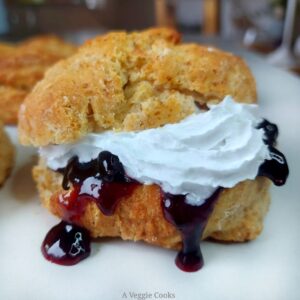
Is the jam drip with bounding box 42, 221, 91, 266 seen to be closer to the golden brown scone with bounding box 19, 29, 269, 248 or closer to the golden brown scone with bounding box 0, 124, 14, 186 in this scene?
the golden brown scone with bounding box 19, 29, 269, 248

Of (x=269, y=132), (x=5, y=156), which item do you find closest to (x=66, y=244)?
(x=5, y=156)

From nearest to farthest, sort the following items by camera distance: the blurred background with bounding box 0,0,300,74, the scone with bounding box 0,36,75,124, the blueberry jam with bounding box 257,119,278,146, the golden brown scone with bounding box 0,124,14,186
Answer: the blueberry jam with bounding box 257,119,278,146 → the golden brown scone with bounding box 0,124,14,186 → the scone with bounding box 0,36,75,124 → the blurred background with bounding box 0,0,300,74

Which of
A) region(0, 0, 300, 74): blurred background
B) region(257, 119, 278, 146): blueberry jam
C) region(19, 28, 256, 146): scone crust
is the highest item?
region(19, 28, 256, 146): scone crust

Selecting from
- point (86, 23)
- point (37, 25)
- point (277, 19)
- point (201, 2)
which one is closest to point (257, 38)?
point (277, 19)

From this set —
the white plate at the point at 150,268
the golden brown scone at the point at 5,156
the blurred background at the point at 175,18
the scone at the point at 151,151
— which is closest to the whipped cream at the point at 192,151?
the scone at the point at 151,151

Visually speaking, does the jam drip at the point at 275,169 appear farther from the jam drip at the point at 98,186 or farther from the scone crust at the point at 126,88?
the jam drip at the point at 98,186

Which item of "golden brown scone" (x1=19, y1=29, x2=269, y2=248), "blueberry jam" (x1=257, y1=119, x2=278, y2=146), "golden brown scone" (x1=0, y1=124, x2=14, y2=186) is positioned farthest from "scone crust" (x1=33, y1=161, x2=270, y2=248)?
"golden brown scone" (x1=0, y1=124, x2=14, y2=186)

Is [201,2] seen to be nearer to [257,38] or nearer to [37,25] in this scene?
[257,38]
